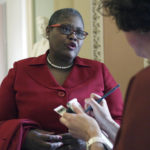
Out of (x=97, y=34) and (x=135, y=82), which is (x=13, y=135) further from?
(x=97, y=34)

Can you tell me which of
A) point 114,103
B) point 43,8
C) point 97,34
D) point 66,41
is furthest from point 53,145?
point 43,8

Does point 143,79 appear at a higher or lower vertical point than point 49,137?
higher

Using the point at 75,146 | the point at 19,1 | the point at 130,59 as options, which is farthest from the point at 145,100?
the point at 19,1

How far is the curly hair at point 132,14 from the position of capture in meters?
0.57

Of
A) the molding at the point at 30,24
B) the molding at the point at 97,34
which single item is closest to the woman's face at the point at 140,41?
the molding at the point at 97,34

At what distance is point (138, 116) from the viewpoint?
522 millimetres

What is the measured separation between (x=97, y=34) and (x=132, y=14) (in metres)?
1.37

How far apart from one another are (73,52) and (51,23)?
0.19 metres

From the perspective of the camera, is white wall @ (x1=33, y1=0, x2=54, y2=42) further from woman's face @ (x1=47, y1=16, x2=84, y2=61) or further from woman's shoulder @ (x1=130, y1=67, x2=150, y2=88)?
woman's shoulder @ (x1=130, y1=67, x2=150, y2=88)

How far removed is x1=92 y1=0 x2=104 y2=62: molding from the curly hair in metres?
1.28

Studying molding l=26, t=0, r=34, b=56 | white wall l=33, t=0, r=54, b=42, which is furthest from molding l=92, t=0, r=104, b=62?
molding l=26, t=0, r=34, b=56

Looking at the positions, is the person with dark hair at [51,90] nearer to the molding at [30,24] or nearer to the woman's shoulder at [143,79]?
the woman's shoulder at [143,79]

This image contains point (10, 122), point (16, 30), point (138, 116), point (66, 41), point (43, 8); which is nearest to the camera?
point (138, 116)

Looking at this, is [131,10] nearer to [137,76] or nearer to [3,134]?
[137,76]
